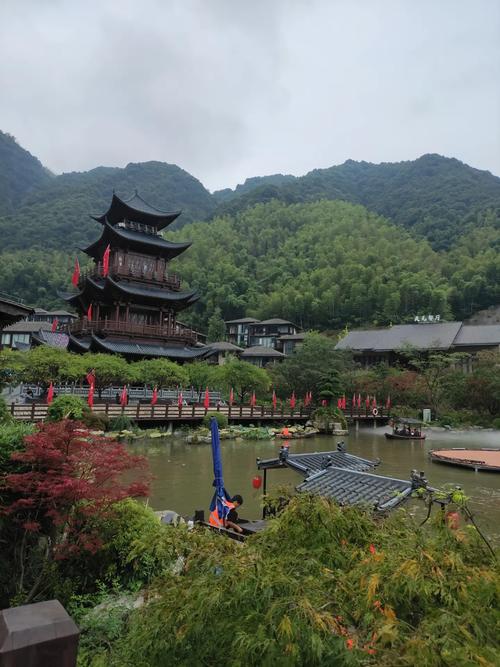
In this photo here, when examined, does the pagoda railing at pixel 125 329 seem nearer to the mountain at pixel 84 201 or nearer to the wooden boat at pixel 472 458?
the wooden boat at pixel 472 458

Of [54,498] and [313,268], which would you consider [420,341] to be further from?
[54,498]

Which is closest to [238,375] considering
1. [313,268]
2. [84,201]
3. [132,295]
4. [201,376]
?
[201,376]

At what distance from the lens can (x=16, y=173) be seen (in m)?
143

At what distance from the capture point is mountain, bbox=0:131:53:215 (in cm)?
13188

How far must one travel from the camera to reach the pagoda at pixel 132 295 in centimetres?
3647

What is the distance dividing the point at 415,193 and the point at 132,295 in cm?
11939

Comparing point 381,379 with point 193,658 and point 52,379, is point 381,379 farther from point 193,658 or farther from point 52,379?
point 193,658

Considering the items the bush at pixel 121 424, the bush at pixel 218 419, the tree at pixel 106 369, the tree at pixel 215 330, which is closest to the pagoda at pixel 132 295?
the tree at pixel 106 369

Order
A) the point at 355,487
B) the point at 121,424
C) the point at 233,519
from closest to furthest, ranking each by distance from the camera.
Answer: the point at 355,487 < the point at 233,519 < the point at 121,424

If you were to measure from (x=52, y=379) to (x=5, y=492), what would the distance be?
22157 mm

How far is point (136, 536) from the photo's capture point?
6.97 meters

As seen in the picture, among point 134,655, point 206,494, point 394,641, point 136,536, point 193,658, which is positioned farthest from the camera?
point 206,494

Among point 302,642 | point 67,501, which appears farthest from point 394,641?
point 67,501

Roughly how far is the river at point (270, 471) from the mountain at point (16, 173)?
395ft
